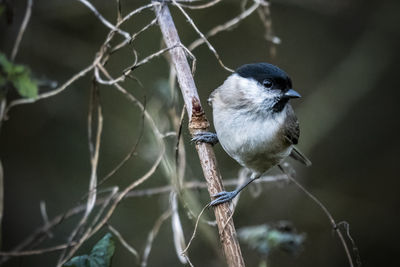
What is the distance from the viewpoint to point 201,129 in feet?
6.86

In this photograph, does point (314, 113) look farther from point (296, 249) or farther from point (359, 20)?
point (296, 249)

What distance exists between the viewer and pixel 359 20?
513cm

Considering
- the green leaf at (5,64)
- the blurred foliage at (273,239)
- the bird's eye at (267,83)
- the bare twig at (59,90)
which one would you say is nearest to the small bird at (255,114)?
the bird's eye at (267,83)

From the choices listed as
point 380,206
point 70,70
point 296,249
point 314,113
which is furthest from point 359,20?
point 296,249

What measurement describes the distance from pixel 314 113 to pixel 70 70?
7.48 feet

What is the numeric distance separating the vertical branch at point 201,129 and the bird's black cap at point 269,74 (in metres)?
0.55

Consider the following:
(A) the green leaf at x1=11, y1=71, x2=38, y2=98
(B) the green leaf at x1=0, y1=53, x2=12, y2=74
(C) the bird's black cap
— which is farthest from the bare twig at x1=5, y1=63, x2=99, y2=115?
(C) the bird's black cap

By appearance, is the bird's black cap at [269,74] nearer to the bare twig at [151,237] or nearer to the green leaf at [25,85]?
the bare twig at [151,237]

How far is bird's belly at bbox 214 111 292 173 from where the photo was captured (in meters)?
2.53

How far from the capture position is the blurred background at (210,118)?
4117mm

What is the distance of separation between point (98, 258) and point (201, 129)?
0.69 metres

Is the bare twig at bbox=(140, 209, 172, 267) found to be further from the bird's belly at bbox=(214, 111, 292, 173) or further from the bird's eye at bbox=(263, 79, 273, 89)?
the bird's eye at bbox=(263, 79, 273, 89)

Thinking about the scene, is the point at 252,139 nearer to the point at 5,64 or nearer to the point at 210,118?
the point at 5,64

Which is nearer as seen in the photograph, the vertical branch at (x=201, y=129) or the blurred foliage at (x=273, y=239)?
the vertical branch at (x=201, y=129)
